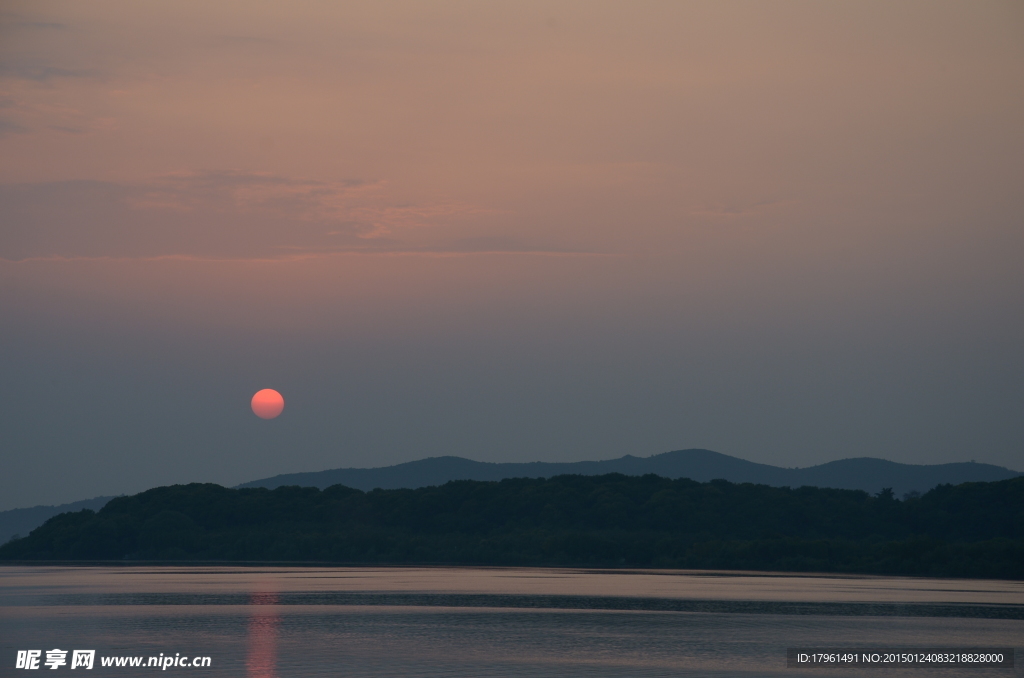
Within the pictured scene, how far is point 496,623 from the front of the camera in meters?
53.3

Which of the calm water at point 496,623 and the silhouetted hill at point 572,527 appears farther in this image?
the silhouetted hill at point 572,527

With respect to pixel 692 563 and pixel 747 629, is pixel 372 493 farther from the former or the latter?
pixel 747 629

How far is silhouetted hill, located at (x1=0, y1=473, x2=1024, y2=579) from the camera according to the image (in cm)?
11675

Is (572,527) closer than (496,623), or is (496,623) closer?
(496,623)

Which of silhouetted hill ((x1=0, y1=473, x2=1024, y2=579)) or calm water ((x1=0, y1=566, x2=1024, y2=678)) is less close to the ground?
silhouetted hill ((x1=0, y1=473, x2=1024, y2=579))

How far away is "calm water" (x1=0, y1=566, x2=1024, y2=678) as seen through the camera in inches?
1532

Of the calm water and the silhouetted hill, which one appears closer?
the calm water

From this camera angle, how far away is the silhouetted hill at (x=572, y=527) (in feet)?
383

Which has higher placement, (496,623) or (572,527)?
(572,527)

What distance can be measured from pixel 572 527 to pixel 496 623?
9203 centimetres

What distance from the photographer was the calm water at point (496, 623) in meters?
38.9

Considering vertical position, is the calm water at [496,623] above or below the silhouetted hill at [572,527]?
below

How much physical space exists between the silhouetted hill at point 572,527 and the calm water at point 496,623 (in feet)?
91.4

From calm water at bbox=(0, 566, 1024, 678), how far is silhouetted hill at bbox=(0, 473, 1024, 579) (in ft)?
91.4
